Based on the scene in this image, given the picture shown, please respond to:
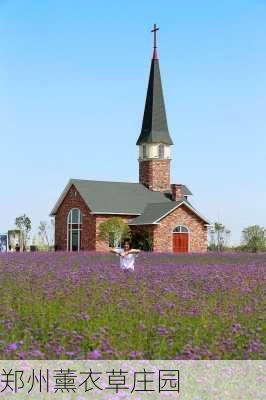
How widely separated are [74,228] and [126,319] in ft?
121

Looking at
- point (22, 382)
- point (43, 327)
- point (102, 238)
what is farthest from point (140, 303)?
point (102, 238)

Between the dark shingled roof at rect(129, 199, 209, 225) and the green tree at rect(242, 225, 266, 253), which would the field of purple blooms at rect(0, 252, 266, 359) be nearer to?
the dark shingled roof at rect(129, 199, 209, 225)

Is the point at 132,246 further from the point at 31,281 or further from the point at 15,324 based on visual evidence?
the point at 15,324

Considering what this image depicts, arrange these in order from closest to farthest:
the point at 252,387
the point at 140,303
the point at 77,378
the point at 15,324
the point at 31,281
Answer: the point at 77,378 < the point at 252,387 < the point at 15,324 < the point at 140,303 < the point at 31,281

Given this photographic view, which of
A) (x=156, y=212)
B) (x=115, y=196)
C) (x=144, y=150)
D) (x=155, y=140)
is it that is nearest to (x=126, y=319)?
(x=156, y=212)

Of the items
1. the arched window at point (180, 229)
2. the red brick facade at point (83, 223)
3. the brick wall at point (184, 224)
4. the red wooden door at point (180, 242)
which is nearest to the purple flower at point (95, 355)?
the brick wall at point (184, 224)

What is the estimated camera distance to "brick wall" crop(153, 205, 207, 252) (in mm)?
41312

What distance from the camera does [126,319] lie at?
7184 mm

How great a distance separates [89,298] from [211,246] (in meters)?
44.5

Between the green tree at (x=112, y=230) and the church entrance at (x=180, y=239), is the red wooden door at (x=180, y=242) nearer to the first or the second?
the church entrance at (x=180, y=239)

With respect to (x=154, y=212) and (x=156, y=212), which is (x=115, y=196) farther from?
(x=156, y=212)

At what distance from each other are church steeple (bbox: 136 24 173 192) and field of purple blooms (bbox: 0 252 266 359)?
122 ft

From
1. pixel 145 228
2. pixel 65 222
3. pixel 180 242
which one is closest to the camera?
pixel 145 228

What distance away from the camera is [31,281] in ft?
35.8
